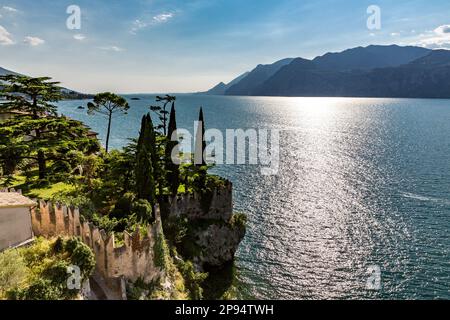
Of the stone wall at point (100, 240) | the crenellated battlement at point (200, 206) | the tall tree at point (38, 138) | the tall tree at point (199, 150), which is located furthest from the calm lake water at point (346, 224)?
the tall tree at point (38, 138)

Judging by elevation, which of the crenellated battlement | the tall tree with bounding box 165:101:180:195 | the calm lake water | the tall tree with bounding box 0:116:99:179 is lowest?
the calm lake water

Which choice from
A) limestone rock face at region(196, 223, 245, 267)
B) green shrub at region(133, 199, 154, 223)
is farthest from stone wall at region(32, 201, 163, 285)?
limestone rock face at region(196, 223, 245, 267)

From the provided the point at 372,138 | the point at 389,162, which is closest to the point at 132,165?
the point at 389,162

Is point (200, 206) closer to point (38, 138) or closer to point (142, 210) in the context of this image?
point (142, 210)

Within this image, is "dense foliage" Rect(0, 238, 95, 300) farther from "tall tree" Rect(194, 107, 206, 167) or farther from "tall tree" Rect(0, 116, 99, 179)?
"tall tree" Rect(194, 107, 206, 167)

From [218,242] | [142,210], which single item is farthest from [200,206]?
[142,210]
